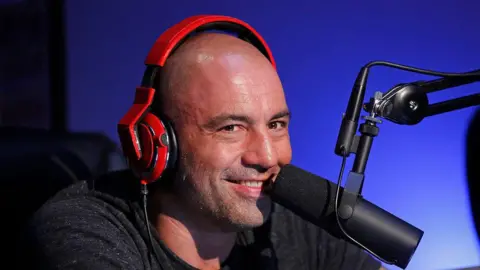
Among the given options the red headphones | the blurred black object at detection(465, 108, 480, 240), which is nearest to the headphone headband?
the red headphones

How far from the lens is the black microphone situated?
2.42ft

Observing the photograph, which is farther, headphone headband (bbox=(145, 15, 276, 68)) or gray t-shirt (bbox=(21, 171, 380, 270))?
headphone headband (bbox=(145, 15, 276, 68))

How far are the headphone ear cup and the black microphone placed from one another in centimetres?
20

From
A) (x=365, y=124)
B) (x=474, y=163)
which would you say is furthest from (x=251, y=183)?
(x=474, y=163)

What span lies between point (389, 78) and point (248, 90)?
621mm

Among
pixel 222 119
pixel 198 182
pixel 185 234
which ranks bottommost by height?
pixel 185 234

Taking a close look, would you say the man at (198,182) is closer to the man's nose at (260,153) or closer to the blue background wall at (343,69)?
the man's nose at (260,153)

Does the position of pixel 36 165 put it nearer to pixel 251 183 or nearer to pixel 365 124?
pixel 251 183

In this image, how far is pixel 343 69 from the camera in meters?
1.33

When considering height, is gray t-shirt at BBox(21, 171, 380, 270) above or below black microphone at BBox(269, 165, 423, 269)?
below

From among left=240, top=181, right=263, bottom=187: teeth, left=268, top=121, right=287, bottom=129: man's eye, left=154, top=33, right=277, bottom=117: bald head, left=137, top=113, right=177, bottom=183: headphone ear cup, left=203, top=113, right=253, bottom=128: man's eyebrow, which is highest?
left=154, top=33, right=277, bottom=117: bald head

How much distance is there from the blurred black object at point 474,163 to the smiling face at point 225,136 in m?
0.79

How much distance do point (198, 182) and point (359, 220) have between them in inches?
10.7

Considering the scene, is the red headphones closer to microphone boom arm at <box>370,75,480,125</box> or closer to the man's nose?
the man's nose
